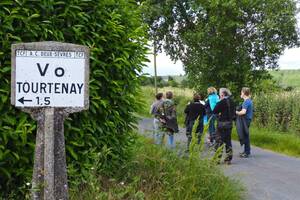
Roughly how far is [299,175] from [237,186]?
423 cm

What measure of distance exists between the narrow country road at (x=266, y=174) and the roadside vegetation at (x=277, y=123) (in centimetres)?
94

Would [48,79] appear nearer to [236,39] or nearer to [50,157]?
[50,157]

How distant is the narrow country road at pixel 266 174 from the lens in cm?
846

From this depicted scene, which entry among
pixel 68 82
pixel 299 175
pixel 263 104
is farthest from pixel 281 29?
pixel 68 82

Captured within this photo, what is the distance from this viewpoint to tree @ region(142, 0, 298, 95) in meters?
22.3

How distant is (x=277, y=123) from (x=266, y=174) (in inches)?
341

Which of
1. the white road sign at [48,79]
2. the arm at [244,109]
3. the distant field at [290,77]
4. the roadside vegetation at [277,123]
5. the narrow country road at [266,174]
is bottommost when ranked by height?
the narrow country road at [266,174]

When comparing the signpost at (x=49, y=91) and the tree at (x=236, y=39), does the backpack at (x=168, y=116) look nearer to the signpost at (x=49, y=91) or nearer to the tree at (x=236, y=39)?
the signpost at (x=49, y=91)

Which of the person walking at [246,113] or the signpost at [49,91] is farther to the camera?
the person walking at [246,113]

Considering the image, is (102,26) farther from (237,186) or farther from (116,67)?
(237,186)

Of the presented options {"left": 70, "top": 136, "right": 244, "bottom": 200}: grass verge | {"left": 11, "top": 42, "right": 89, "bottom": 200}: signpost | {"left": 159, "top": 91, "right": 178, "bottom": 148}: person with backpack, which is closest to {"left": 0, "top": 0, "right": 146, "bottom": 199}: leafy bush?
{"left": 70, "top": 136, "right": 244, "bottom": 200}: grass verge

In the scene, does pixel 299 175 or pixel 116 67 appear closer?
pixel 116 67

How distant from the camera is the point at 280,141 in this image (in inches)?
634

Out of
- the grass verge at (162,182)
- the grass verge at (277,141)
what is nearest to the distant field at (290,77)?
the grass verge at (277,141)
